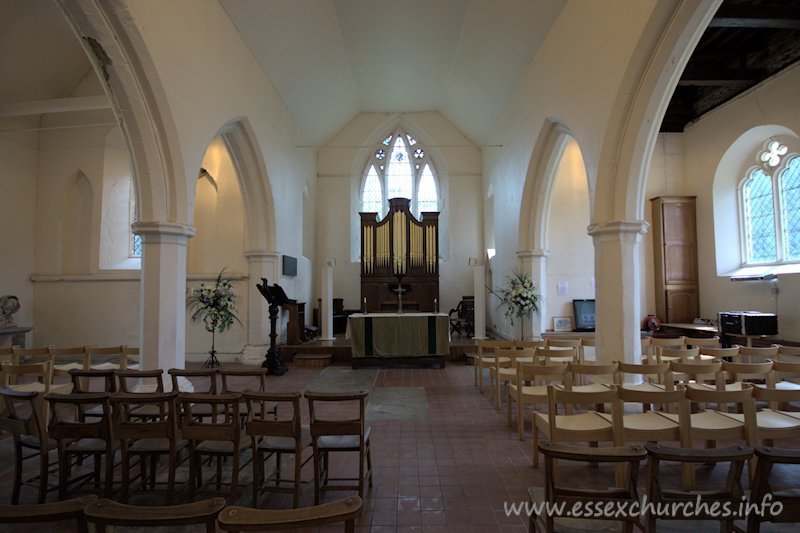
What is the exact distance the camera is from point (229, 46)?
23.7 feet

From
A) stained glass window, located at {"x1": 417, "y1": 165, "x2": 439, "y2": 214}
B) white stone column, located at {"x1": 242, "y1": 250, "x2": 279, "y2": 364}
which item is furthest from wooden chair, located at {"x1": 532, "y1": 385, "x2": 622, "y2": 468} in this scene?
stained glass window, located at {"x1": 417, "y1": 165, "x2": 439, "y2": 214}

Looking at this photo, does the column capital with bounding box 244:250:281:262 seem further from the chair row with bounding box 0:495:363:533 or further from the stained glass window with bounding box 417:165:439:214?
the chair row with bounding box 0:495:363:533

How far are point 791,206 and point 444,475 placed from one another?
8661 millimetres

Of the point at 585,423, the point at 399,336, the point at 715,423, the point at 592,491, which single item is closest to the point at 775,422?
the point at 715,423

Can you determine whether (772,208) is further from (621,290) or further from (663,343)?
(621,290)

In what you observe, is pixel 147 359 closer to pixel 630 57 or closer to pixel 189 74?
pixel 189 74

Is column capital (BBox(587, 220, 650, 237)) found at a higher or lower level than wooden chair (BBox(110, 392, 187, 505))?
higher

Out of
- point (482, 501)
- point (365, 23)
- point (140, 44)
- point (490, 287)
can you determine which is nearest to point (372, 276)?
point (490, 287)

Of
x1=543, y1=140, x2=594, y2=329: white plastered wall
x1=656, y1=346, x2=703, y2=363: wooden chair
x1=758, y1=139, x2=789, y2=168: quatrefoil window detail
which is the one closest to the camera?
x1=656, y1=346, x2=703, y2=363: wooden chair

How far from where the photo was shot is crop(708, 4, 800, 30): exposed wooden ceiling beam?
20.9 ft

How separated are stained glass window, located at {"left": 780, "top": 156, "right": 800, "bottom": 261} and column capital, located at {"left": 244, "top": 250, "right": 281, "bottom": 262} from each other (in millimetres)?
9764

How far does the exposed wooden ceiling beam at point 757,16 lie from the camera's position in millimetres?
6371

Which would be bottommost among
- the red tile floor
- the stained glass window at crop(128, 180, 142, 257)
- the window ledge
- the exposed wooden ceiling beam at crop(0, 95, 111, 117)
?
the red tile floor

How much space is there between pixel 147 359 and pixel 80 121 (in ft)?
22.4
